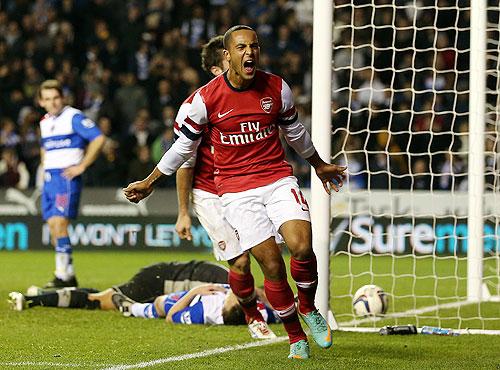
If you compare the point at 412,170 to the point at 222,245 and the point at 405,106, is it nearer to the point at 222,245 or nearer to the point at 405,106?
the point at 405,106

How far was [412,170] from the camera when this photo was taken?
16.3 metres

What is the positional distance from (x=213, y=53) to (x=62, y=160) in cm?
404

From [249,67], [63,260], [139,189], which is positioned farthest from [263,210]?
[63,260]

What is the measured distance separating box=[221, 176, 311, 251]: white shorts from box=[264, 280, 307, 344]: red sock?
0.30 meters

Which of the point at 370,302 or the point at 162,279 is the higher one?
the point at 162,279

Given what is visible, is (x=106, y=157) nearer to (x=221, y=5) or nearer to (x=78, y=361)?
(x=221, y=5)

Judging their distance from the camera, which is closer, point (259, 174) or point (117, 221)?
point (259, 174)

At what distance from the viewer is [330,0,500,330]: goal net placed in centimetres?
1064

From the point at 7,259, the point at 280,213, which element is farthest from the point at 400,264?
the point at 280,213

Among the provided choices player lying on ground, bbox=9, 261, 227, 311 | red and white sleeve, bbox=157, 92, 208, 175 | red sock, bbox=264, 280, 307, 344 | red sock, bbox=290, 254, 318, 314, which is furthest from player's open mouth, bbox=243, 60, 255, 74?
player lying on ground, bbox=9, 261, 227, 311

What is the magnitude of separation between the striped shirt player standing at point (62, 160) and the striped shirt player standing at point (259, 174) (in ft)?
16.0

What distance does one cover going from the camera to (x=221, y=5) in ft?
68.8

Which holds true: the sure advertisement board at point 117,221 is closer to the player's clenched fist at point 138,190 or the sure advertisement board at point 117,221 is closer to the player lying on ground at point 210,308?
the player lying on ground at point 210,308

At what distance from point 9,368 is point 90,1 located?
1639cm
